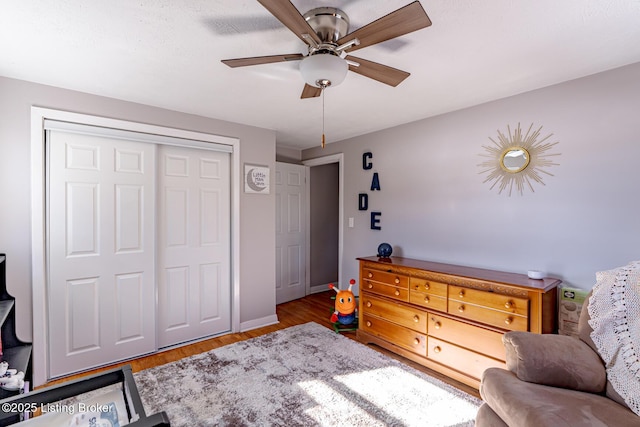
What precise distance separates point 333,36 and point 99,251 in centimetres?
250

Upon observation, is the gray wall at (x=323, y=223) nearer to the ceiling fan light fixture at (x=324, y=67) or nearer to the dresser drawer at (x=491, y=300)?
the dresser drawer at (x=491, y=300)

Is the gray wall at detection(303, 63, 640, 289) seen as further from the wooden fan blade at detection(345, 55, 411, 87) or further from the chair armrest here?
the wooden fan blade at detection(345, 55, 411, 87)

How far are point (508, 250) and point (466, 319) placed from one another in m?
0.69

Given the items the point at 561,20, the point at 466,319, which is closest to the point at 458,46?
the point at 561,20

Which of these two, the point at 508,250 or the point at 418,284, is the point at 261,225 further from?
the point at 508,250

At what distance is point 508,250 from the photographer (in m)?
2.45

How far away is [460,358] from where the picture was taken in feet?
7.48

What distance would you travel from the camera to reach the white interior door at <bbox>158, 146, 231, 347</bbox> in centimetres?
286

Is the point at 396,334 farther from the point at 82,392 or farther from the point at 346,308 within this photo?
the point at 82,392

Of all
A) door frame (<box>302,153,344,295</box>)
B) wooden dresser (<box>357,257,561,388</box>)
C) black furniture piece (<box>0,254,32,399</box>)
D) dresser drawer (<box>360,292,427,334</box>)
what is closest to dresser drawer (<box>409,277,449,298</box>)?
wooden dresser (<box>357,257,561,388</box>)

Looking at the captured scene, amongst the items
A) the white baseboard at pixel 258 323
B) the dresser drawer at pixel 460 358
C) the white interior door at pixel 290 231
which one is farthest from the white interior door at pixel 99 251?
the dresser drawer at pixel 460 358

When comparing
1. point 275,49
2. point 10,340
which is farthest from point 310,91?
point 10,340

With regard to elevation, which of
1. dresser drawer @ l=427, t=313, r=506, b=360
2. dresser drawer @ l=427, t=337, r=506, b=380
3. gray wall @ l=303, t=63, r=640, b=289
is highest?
gray wall @ l=303, t=63, r=640, b=289

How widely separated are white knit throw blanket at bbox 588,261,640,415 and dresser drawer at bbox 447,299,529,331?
0.50 m
